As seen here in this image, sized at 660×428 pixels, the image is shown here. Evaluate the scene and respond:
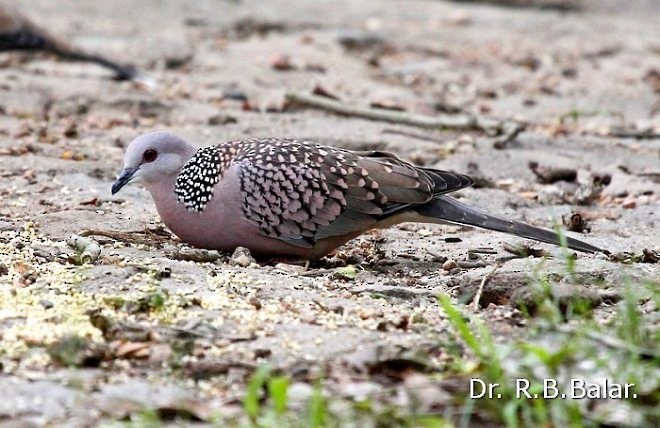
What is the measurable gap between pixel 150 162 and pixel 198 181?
0.87 ft

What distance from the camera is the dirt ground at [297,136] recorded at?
12.3ft

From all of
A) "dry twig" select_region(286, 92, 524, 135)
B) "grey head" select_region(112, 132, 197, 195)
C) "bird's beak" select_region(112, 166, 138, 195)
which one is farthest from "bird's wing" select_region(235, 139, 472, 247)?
"dry twig" select_region(286, 92, 524, 135)

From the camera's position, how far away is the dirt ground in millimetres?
3738

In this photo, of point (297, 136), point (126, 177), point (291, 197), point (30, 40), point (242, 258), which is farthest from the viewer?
point (30, 40)

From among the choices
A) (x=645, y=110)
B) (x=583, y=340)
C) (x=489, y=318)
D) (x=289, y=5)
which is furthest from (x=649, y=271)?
(x=289, y=5)

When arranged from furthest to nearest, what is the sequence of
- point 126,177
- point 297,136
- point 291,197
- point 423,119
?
point 423,119
point 297,136
point 126,177
point 291,197

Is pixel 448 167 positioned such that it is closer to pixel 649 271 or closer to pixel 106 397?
pixel 649 271

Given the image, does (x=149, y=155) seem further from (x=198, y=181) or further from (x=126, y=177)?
(x=198, y=181)

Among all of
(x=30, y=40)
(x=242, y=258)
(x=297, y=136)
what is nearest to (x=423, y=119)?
(x=297, y=136)

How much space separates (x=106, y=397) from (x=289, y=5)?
9575 mm

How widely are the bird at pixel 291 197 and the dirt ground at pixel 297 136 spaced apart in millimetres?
138

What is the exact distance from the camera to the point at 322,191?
530 cm

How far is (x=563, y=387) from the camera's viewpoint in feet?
11.2

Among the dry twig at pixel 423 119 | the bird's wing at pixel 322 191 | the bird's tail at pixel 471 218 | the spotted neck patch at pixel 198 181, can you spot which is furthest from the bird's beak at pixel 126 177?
the dry twig at pixel 423 119
